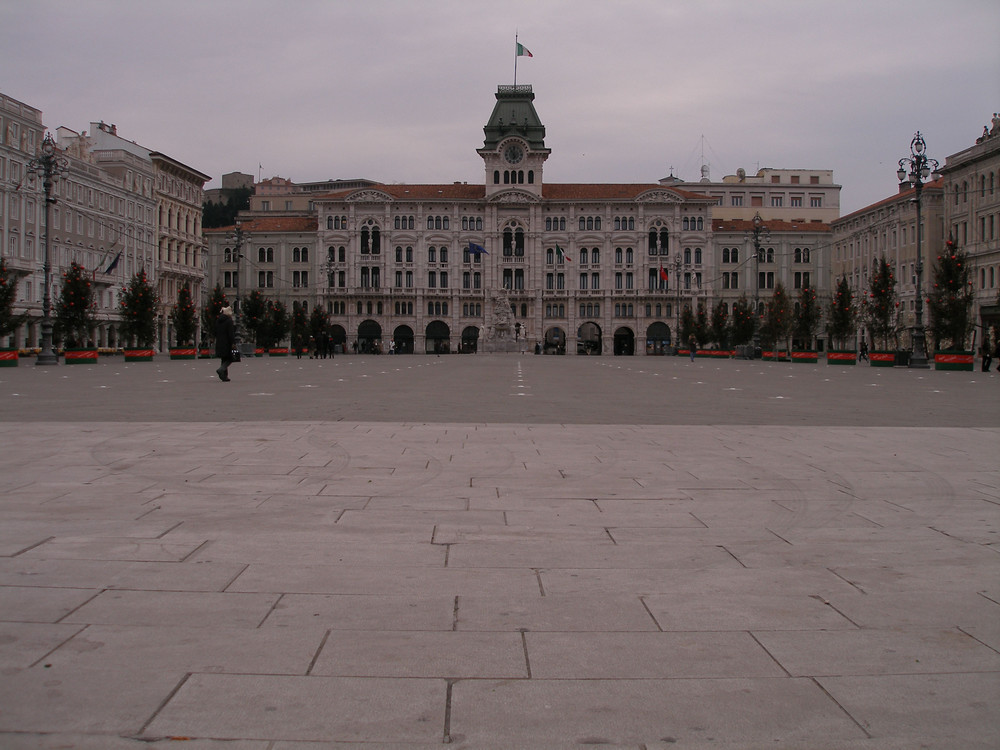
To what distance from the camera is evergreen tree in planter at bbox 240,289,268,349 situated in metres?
72.0

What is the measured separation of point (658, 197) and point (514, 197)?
1739 cm

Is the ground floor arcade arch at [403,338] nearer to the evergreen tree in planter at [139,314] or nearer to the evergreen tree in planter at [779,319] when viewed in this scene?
the evergreen tree in planter at [779,319]

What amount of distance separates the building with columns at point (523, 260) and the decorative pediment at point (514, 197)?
0.19 metres

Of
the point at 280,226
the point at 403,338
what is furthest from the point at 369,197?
the point at 403,338

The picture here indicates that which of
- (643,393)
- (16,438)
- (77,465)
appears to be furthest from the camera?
(643,393)

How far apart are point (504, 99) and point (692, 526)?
366 feet

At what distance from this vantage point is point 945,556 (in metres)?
5.51

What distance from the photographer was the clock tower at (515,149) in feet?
347

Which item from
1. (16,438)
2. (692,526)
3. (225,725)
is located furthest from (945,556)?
(16,438)

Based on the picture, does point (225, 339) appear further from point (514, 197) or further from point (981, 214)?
point (514, 197)

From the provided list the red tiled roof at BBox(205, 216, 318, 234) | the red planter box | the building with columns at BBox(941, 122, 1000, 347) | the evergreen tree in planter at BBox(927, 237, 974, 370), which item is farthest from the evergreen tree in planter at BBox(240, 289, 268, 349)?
the building with columns at BBox(941, 122, 1000, 347)

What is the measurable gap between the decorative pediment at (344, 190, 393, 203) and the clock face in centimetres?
1490

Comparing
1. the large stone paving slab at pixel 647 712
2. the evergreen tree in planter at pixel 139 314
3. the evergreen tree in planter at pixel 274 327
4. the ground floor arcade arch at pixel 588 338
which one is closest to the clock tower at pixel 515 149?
the ground floor arcade arch at pixel 588 338

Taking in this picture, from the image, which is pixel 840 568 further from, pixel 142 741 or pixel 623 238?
pixel 623 238
